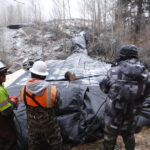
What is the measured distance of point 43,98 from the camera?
207 cm

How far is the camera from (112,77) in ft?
6.68

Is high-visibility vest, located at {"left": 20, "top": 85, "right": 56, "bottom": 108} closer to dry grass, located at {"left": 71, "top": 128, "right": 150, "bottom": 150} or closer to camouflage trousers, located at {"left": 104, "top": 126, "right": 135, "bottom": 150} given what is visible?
camouflage trousers, located at {"left": 104, "top": 126, "right": 135, "bottom": 150}

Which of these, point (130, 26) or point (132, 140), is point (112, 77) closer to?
point (132, 140)

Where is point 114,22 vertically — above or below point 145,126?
above

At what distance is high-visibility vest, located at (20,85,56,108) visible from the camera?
2.07m

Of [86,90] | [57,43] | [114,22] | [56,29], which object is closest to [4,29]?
[56,29]

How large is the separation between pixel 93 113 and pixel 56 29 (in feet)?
44.9

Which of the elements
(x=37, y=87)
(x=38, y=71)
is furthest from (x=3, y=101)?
(x=38, y=71)

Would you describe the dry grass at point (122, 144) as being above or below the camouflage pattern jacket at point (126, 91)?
below

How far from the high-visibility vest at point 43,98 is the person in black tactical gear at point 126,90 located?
66cm

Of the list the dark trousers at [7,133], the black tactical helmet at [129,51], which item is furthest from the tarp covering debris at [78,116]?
the black tactical helmet at [129,51]

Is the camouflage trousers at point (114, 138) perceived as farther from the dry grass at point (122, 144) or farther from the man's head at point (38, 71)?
the man's head at point (38, 71)

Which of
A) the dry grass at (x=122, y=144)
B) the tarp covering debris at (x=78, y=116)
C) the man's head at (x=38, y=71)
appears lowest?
the dry grass at (x=122, y=144)

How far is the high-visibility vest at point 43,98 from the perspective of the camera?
2074 mm
